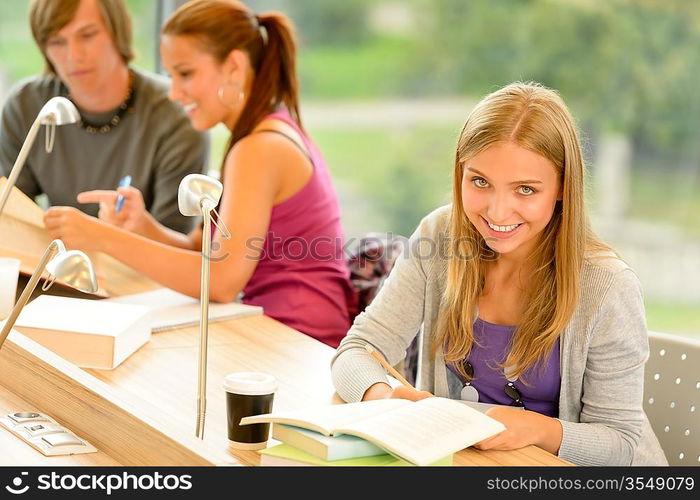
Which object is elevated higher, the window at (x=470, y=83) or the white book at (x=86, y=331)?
the window at (x=470, y=83)

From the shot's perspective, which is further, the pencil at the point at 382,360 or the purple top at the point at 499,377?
the purple top at the point at 499,377

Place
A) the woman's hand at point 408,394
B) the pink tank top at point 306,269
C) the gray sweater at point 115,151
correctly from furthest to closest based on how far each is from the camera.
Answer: the gray sweater at point 115,151 → the pink tank top at point 306,269 → the woman's hand at point 408,394

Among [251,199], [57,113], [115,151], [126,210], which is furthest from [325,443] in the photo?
[115,151]

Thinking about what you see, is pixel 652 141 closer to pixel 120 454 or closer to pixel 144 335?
pixel 144 335

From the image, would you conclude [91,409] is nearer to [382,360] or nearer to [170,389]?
[170,389]

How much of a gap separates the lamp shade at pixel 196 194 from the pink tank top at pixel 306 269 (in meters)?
0.89

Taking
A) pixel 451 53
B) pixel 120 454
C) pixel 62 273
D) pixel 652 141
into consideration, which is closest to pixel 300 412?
pixel 120 454

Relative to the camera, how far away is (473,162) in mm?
1594

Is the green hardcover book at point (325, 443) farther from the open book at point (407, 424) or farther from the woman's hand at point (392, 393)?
the woman's hand at point (392, 393)

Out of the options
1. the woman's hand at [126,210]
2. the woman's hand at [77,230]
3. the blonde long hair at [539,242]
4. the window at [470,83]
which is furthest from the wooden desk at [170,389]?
the window at [470,83]

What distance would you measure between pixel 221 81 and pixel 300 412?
1.25 meters

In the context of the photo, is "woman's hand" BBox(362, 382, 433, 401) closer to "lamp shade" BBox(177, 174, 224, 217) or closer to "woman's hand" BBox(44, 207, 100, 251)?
"lamp shade" BBox(177, 174, 224, 217)

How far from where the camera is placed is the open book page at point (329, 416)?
3.97 ft

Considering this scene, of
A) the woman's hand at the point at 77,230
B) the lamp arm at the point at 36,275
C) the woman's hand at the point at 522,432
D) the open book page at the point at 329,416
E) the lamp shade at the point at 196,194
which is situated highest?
the lamp shade at the point at 196,194
